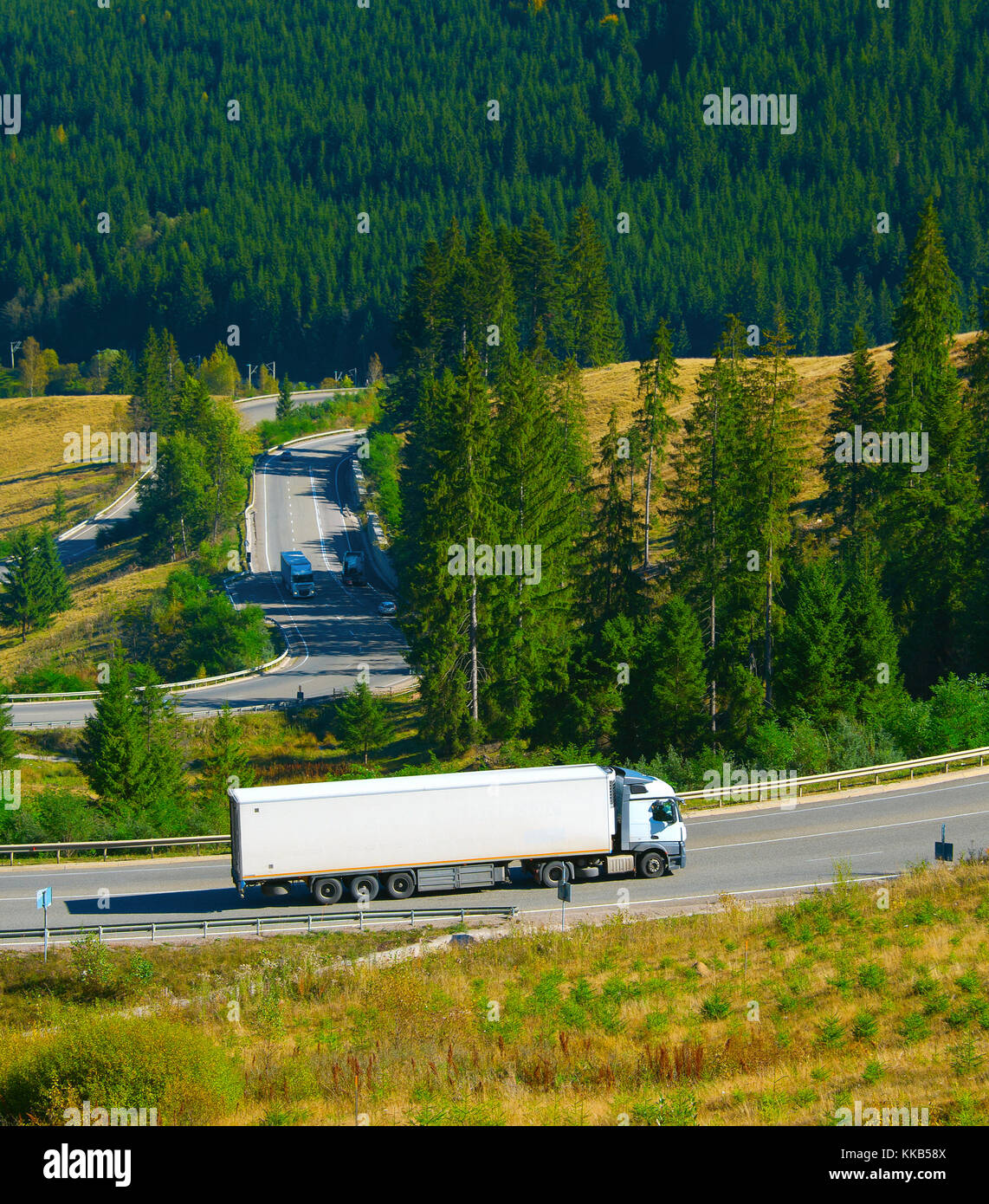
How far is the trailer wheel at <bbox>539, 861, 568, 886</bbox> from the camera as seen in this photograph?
2647 cm

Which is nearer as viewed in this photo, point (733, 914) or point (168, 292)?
point (733, 914)

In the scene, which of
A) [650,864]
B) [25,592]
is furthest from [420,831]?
[25,592]

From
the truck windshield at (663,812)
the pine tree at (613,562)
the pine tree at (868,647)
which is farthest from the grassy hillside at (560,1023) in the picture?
the pine tree at (613,562)

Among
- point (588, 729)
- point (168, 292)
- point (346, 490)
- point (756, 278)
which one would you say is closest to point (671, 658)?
point (588, 729)

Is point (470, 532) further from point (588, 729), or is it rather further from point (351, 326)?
point (351, 326)

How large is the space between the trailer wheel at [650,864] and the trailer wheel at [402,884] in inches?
203

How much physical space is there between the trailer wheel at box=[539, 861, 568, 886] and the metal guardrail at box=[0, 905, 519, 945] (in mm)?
1784

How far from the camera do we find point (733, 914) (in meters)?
24.1

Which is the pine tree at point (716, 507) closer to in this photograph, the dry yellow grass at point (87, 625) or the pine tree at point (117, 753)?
the pine tree at point (117, 753)

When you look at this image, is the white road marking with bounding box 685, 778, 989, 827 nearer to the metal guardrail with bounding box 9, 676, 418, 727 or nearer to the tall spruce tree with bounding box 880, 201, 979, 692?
the tall spruce tree with bounding box 880, 201, 979, 692

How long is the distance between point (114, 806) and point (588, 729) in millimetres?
16787

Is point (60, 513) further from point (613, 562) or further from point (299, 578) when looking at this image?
point (613, 562)

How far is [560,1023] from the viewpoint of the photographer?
19.1 metres

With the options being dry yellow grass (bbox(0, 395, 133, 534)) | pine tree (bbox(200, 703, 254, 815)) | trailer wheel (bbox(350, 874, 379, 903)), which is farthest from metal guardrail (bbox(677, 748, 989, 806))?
dry yellow grass (bbox(0, 395, 133, 534))
